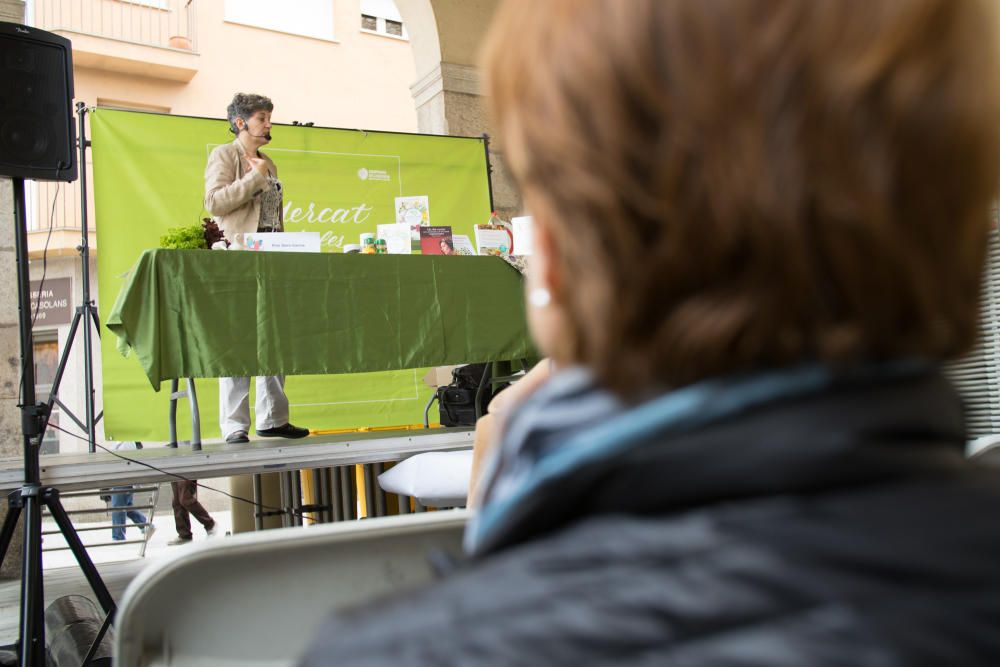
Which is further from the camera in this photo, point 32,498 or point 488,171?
point 488,171

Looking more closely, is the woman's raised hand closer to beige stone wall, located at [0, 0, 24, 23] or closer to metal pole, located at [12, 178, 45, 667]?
metal pole, located at [12, 178, 45, 667]

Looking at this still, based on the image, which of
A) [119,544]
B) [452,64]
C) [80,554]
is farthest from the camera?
[119,544]

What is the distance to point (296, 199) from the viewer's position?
636 centimetres

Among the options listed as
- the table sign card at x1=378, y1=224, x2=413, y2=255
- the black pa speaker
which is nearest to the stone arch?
the table sign card at x1=378, y1=224, x2=413, y2=255

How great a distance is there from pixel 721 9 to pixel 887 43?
0.08m

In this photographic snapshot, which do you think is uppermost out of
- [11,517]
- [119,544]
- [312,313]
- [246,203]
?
[246,203]

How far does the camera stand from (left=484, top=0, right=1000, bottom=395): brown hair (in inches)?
16.4

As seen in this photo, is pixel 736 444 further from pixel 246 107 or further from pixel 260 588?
pixel 246 107

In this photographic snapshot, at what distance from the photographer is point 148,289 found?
12.5ft

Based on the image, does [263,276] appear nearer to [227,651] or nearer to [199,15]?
[227,651]

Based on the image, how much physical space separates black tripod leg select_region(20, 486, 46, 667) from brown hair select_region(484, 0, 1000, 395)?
2.66 m

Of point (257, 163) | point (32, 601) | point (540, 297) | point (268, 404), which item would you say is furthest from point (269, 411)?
point (540, 297)

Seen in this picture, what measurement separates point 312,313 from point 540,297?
149 inches

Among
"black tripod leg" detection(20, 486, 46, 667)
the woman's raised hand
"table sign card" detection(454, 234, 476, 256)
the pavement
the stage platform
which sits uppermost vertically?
the woman's raised hand
